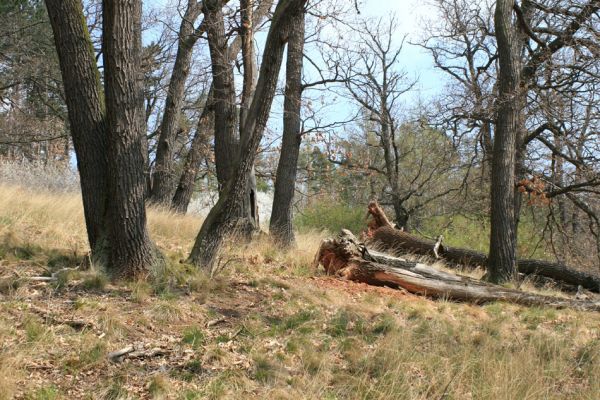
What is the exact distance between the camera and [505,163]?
10875mm

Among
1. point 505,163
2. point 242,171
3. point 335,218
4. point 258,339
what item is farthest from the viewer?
point 335,218

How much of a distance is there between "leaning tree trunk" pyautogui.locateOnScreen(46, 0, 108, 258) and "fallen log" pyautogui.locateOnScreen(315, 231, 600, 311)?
12.2 feet

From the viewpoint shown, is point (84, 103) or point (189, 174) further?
point (189, 174)

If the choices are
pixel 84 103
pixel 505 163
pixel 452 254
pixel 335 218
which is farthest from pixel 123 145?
pixel 335 218

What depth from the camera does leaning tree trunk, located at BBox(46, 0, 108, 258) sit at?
6.12 m

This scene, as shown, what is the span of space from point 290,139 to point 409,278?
170 inches

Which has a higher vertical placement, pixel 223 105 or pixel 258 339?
pixel 223 105

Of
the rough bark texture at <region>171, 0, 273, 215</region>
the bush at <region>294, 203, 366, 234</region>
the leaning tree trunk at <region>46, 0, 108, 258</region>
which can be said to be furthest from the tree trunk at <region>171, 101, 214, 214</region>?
the bush at <region>294, 203, 366, 234</region>

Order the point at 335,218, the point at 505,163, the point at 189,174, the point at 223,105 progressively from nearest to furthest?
the point at 223,105 < the point at 505,163 < the point at 189,174 < the point at 335,218

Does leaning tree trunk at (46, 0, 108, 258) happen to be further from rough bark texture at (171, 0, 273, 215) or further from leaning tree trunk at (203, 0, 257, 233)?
rough bark texture at (171, 0, 273, 215)

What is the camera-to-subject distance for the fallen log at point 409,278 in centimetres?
828

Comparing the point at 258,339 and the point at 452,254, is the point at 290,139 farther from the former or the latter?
the point at 258,339

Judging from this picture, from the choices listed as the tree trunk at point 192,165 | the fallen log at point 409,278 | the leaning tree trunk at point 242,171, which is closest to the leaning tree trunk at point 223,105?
the fallen log at point 409,278

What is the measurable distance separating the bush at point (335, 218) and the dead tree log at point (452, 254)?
8714 millimetres
